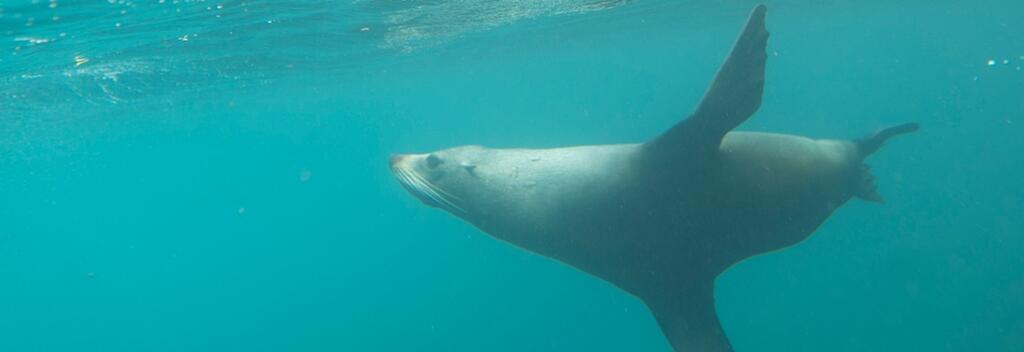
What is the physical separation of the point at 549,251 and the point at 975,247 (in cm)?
1859

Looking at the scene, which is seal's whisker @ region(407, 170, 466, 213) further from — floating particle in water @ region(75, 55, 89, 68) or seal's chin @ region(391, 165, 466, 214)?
floating particle in water @ region(75, 55, 89, 68)

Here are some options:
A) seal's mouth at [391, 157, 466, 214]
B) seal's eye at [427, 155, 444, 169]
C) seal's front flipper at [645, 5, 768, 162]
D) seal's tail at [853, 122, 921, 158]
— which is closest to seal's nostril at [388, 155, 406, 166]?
seal's mouth at [391, 157, 466, 214]

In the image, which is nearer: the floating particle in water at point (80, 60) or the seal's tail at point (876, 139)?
the seal's tail at point (876, 139)

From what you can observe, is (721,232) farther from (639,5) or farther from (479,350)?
(479,350)

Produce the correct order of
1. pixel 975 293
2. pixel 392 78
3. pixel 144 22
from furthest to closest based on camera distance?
pixel 392 78, pixel 975 293, pixel 144 22

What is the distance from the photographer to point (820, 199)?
15.5ft

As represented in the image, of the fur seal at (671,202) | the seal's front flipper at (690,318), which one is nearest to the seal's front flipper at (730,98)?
the fur seal at (671,202)

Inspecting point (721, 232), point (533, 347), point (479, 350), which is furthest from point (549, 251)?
point (479, 350)

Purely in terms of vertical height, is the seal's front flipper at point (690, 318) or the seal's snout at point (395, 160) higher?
the seal's snout at point (395, 160)

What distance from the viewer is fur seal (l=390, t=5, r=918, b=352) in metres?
4.22

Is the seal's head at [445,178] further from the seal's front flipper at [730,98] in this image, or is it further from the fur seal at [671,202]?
the seal's front flipper at [730,98]

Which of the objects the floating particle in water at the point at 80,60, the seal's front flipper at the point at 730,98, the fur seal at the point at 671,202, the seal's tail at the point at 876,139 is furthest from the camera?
the floating particle in water at the point at 80,60

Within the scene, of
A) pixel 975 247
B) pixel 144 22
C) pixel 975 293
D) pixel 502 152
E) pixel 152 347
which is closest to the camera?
pixel 502 152

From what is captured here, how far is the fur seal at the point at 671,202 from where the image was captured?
13.9 ft
